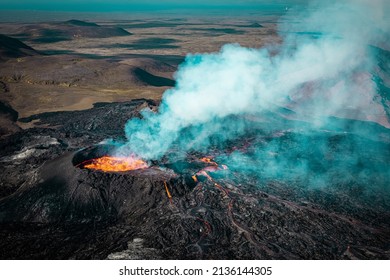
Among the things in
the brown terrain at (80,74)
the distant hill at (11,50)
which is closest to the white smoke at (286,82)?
the brown terrain at (80,74)

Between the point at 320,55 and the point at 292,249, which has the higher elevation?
the point at 320,55

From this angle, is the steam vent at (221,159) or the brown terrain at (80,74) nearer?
the steam vent at (221,159)

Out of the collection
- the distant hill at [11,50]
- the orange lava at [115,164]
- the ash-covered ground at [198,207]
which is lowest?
the ash-covered ground at [198,207]

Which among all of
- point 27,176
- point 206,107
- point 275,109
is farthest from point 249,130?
point 27,176

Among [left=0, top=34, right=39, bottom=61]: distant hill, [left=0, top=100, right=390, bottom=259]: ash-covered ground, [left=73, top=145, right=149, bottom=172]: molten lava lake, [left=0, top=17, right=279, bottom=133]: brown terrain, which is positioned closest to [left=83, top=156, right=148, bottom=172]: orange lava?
[left=73, top=145, right=149, bottom=172]: molten lava lake

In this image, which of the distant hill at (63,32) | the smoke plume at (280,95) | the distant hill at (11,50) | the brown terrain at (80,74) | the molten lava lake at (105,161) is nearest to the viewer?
the molten lava lake at (105,161)

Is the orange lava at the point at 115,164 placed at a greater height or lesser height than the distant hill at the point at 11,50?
lesser

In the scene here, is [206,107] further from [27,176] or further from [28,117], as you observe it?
[28,117]

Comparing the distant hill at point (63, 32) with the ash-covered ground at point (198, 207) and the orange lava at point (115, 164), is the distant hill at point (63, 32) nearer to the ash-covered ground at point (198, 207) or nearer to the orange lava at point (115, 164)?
the ash-covered ground at point (198, 207)
